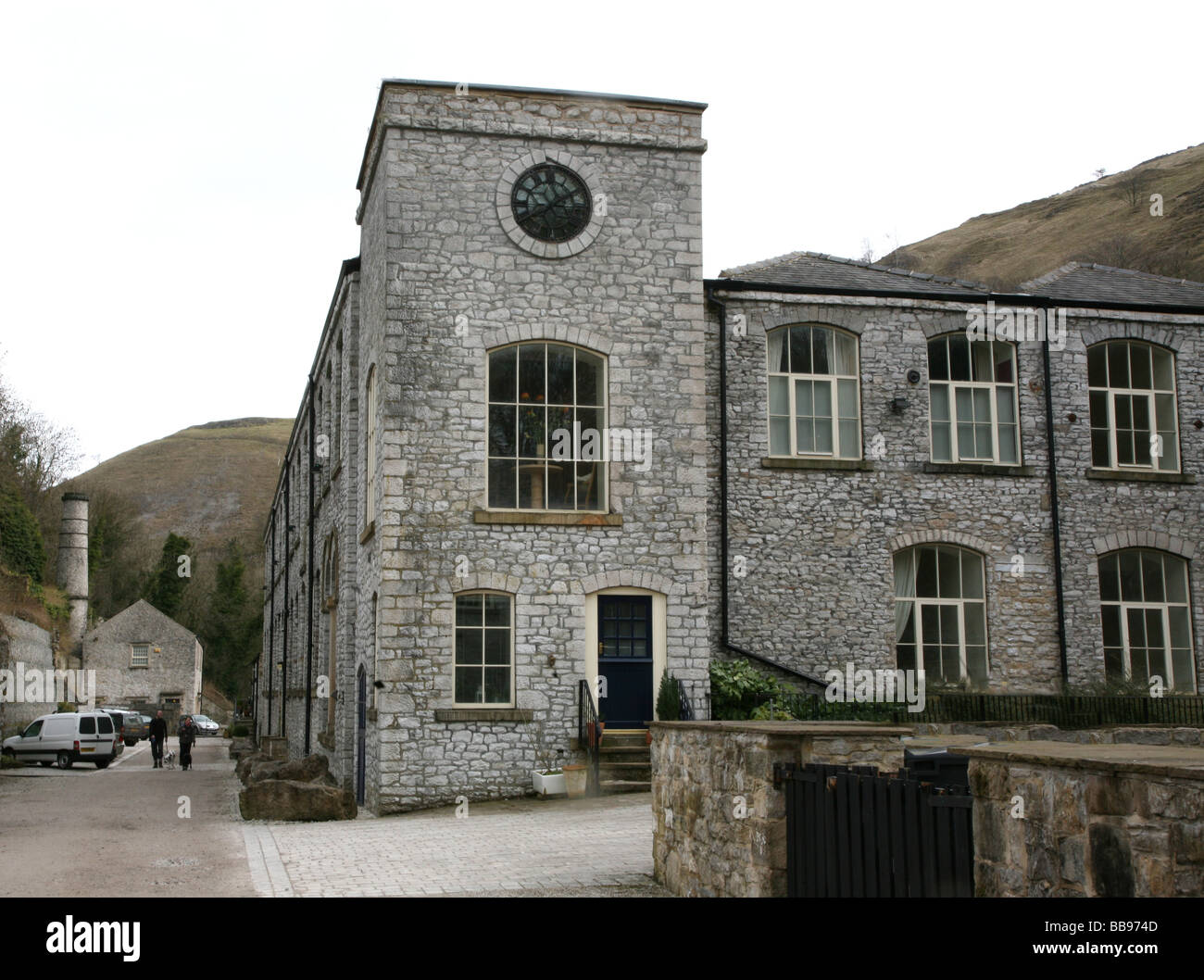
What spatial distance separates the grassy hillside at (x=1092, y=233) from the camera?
60.2 metres

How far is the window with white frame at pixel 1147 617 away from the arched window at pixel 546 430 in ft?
30.5

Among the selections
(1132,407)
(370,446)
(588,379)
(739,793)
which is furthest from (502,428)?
(1132,407)

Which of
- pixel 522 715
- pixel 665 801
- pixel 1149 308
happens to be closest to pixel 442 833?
pixel 522 715

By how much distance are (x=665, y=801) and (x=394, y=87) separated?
473 inches

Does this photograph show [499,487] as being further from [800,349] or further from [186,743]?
[186,743]

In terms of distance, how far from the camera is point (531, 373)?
18.0m

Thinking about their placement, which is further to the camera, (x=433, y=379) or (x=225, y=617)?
(x=225, y=617)

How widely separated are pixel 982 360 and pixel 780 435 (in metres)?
3.94

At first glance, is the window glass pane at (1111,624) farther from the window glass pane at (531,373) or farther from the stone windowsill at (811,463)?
the window glass pane at (531,373)

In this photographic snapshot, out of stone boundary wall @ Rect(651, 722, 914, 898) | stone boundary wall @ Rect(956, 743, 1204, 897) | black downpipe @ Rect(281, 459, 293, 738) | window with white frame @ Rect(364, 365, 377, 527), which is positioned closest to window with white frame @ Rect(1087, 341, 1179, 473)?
window with white frame @ Rect(364, 365, 377, 527)

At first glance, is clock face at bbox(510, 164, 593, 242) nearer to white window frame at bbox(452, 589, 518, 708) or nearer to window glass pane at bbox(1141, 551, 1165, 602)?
white window frame at bbox(452, 589, 518, 708)

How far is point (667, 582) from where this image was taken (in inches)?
698

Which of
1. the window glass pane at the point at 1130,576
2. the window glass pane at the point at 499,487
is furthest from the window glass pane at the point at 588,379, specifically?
the window glass pane at the point at 1130,576
